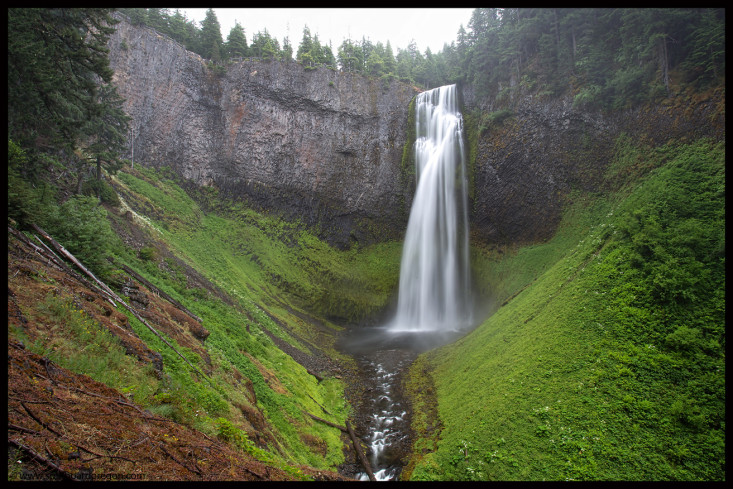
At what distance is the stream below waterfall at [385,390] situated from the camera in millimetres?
11086

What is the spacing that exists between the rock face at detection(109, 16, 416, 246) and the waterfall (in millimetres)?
3993

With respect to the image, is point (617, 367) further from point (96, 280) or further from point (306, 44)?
point (306, 44)

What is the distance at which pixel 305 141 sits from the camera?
37.3 metres

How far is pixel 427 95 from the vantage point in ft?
116

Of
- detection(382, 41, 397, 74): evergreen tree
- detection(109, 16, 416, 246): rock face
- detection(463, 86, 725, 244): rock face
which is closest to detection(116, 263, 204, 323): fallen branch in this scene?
detection(463, 86, 725, 244): rock face

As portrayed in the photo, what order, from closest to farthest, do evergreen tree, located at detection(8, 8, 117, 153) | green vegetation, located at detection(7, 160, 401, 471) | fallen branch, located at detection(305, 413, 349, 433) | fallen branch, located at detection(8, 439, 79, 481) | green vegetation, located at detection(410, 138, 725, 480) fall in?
fallen branch, located at detection(8, 439, 79, 481) → green vegetation, located at detection(7, 160, 401, 471) → green vegetation, located at detection(410, 138, 725, 480) → evergreen tree, located at detection(8, 8, 117, 153) → fallen branch, located at detection(305, 413, 349, 433)

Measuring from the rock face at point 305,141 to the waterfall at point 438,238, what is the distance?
3993mm

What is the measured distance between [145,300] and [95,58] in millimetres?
8086

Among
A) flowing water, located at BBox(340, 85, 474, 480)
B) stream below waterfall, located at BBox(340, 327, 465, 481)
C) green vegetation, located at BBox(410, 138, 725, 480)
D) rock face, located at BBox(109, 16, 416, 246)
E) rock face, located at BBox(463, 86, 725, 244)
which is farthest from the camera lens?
rock face, located at BBox(109, 16, 416, 246)

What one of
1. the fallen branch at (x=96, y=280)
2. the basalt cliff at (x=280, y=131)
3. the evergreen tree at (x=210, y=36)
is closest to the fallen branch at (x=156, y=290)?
the fallen branch at (x=96, y=280)

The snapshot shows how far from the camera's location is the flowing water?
26.9m

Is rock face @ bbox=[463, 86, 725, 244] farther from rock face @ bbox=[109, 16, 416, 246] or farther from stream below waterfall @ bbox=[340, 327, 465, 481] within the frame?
stream below waterfall @ bbox=[340, 327, 465, 481]

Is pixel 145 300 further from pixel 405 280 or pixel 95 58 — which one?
pixel 405 280

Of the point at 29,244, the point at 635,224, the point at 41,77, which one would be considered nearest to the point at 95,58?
the point at 41,77
